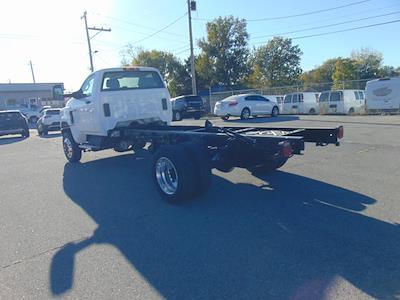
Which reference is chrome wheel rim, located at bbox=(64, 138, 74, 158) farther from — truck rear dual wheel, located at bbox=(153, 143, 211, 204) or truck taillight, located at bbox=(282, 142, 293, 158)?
truck taillight, located at bbox=(282, 142, 293, 158)

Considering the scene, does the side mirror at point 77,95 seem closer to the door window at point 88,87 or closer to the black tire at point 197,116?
the door window at point 88,87

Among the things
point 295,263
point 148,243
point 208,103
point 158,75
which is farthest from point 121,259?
point 208,103

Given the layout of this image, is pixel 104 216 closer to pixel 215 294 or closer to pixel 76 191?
pixel 76 191

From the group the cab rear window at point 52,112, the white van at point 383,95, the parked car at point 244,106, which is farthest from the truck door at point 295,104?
the cab rear window at point 52,112

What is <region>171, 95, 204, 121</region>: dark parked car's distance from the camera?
25409mm

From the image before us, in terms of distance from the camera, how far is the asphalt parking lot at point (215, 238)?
3.01m

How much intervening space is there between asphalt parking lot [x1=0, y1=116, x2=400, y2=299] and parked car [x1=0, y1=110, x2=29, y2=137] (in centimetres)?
1373

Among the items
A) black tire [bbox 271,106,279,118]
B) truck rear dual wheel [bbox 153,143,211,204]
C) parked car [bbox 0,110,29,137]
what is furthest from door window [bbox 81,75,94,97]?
black tire [bbox 271,106,279,118]

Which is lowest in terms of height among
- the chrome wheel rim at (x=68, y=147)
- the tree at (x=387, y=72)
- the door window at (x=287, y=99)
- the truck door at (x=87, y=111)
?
the chrome wheel rim at (x=68, y=147)

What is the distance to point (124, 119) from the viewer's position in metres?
8.07

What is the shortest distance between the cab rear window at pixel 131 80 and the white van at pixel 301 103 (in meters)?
18.2

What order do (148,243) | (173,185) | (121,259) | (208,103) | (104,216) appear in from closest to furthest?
(121,259), (148,243), (104,216), (173,185), (208,103)

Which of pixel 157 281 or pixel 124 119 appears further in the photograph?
pixel 124 119

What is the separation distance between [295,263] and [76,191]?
4.55 m
